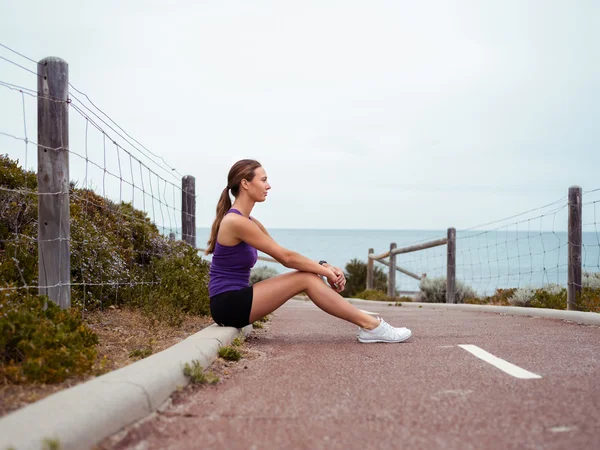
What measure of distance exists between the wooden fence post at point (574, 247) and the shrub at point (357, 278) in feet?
47.9

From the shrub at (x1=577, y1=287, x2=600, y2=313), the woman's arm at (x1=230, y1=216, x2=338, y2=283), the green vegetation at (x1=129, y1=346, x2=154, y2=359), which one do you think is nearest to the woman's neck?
the woman's arm at (x1=230, y1=216, x2=338, y2=283)

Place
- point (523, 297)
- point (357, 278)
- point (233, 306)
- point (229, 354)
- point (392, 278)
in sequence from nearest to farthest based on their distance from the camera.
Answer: point (229, 354)
point (233, 306)
point (523, 297)
point (392, 278)
point (357, 278)

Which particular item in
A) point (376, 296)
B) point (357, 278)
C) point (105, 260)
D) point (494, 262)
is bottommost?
point (494, 262)

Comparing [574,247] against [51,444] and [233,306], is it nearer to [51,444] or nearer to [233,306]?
[233,306]

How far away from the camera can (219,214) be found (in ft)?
17.7

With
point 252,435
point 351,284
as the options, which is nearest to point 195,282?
point 252,435

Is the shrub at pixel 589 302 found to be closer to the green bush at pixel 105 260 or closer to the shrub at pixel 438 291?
the green bush at pixel 105 260

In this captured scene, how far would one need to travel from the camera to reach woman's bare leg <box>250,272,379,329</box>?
520cm

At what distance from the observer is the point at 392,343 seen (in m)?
5.20

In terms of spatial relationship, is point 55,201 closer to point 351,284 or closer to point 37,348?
point 37,348

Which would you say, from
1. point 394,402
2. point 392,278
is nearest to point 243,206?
point 394,402

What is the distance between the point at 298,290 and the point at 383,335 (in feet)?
2.65

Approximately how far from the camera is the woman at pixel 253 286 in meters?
5.13

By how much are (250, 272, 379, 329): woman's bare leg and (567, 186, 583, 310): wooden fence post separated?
3.89 m
